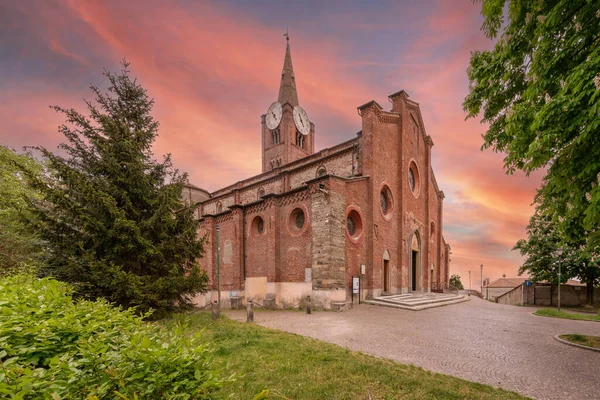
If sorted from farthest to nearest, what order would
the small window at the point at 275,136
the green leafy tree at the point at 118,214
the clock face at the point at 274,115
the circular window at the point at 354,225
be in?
1. the small window at the point at 275,136
2. the clock face at the point at 274,115
3. the circular window at the point at 354,225
4. the green leafy tree at the point at 118,214

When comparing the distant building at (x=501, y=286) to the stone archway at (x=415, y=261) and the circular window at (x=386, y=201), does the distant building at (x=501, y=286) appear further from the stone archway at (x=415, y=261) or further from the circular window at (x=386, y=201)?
the circular window at (x=386, y=201)

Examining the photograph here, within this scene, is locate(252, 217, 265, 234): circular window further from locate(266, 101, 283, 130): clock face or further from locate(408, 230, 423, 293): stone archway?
locate(266, 101, 283, 130): clock face

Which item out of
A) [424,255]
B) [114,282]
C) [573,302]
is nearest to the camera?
[114,282]

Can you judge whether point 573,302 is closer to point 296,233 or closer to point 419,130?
point 419,130

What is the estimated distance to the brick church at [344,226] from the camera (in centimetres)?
1662

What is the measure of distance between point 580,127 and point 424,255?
23087 mm

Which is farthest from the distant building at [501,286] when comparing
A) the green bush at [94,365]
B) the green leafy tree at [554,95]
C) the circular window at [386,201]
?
the green bush at [94,365]

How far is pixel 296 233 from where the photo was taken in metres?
18.2

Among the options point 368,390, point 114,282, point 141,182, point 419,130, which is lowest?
point 368,390

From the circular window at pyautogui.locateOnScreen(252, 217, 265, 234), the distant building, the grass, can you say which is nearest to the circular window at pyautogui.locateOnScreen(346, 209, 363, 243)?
the circular window at pyautogui.locateOnScreen(252, 217, 265, 234)

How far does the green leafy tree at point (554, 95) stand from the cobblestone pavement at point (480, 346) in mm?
3065

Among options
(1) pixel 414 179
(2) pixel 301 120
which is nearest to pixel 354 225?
(1) pixel 414 179

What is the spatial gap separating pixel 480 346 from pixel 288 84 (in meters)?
45.7

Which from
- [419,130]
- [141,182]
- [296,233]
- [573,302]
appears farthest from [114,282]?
[573,302]
